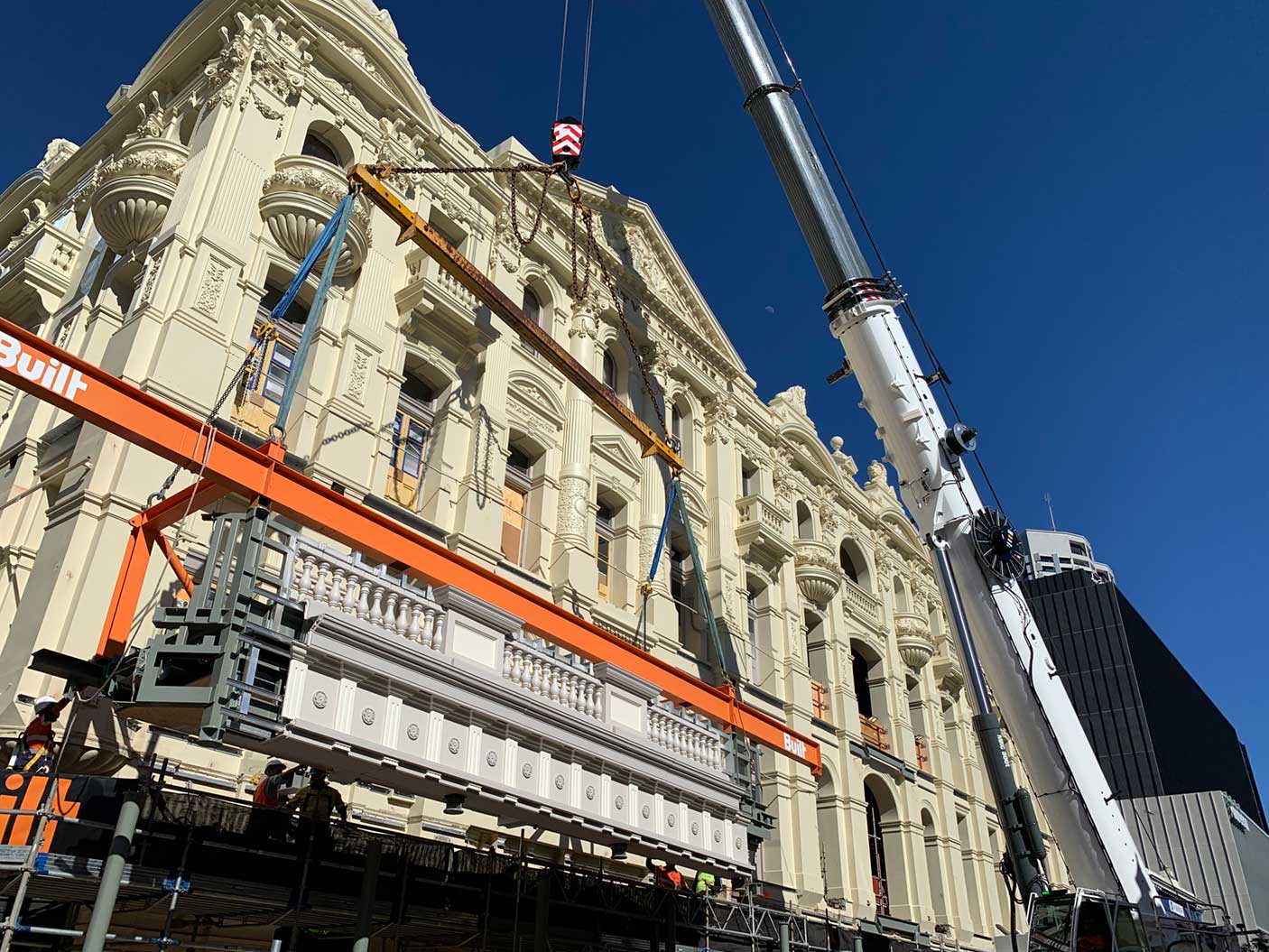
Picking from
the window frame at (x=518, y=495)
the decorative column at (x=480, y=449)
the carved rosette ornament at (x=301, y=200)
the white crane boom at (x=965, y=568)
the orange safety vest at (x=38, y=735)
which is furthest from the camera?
the window frame at (x=518, y=495)

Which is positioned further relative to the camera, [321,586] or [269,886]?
[269,886]

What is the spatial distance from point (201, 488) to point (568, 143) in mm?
13175

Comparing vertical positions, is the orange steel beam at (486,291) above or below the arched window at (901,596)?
below

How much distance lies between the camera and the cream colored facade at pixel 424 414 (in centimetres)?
1444

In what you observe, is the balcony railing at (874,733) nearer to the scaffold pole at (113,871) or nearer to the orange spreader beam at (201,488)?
the orange spreader beam at (201,488)

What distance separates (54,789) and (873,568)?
2821 centimetres

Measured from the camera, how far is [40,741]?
33.8 feet

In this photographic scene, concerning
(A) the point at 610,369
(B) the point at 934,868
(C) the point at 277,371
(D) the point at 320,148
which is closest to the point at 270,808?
(C) the point at 277,371

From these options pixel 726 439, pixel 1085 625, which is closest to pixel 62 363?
pixel 726 439

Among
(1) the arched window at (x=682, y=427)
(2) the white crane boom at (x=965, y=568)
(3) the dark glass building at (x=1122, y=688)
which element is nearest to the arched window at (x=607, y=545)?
(1) the arched window at (x=682, y=427)

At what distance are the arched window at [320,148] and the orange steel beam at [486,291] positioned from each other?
1314 millimetres

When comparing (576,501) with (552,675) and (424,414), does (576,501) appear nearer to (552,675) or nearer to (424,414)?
(424,414)

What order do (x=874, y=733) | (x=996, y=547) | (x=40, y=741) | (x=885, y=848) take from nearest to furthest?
(x=40, y=741)
(x=996, y=547)
(x=885, y=848)
(x=874, y=733)

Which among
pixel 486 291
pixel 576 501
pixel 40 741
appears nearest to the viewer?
pixel 40 741
